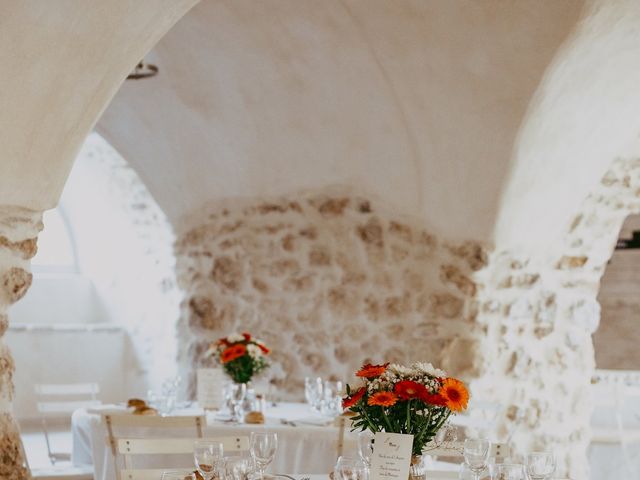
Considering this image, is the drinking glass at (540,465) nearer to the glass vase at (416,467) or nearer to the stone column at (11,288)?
the glass vase at (416,467)

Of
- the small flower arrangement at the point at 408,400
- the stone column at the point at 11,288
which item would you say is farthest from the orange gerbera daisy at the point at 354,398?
the stone column at the point at 11,288

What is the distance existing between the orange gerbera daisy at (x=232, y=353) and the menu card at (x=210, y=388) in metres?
0.11

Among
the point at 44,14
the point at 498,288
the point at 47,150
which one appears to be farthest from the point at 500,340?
the point at 44,14

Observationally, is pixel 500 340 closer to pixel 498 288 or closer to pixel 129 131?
pixel 498 288

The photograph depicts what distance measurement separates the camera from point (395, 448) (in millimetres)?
2713

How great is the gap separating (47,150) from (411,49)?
236 centimetres

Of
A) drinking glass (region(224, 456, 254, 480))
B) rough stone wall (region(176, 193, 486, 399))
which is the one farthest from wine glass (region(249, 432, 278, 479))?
rough stone wall (region(176, 193, 486, 399))

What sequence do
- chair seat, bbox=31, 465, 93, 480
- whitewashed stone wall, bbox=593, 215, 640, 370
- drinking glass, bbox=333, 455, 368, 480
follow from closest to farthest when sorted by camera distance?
drinking glass, bbox=333, 455, 368, 480 → chair seat, bbox=31, 465, 93, 480 → whitewashed stone wall, bbox=593, 215, 640, 370

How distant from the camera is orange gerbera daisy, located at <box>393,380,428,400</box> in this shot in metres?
2.70

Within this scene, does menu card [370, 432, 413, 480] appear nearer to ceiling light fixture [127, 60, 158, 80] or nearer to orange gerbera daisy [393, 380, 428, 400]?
orange gerbera daisy [393, 380, 428, 400]

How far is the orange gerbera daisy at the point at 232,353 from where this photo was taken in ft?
16.2

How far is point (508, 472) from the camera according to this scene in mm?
2811

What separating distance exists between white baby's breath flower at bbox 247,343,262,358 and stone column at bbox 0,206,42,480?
1.64 meters

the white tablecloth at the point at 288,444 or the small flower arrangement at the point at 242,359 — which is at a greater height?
the small flower arrangement at the point at 242,359
